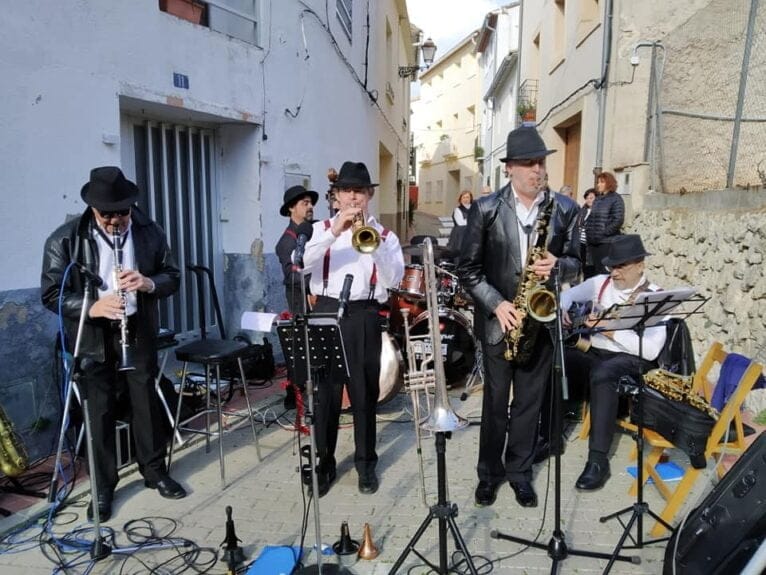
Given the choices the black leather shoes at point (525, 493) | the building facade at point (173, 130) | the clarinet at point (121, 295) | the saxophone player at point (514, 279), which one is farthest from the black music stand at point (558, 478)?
the building facade at point (173, 130)

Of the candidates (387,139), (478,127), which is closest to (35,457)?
(387,139)

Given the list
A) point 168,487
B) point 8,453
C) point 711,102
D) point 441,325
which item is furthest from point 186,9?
point 711,102

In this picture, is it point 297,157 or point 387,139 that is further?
point 387,139

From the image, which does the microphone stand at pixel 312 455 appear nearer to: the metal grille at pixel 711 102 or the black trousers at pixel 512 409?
the black trousers at pixel 512 409

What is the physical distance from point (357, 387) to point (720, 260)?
3641 millimetres

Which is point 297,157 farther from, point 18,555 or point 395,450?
point 18,555

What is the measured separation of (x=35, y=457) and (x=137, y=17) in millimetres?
3381

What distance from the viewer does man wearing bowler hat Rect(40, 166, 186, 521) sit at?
329cm

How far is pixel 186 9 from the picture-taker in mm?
5477

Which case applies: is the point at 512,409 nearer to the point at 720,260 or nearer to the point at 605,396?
the point at 605,396

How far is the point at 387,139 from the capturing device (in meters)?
15.0

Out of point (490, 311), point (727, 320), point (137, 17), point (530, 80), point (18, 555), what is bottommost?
point (18, 555)

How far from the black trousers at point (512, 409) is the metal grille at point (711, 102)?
298cm

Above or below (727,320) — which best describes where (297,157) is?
above
